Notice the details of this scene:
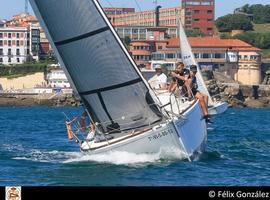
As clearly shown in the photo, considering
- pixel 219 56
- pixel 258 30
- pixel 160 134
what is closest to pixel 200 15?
pixel 258 30

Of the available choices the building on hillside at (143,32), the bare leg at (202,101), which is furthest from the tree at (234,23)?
the bare leg at (202,101)

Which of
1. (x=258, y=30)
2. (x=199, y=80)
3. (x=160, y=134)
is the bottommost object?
(x=258, y=30)

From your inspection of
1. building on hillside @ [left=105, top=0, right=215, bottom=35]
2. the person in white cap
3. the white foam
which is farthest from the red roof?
the white foam

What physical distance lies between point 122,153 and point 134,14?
162m

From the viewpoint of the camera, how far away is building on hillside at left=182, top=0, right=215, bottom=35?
168 m

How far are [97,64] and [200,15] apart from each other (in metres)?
154

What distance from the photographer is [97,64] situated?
1577 cm

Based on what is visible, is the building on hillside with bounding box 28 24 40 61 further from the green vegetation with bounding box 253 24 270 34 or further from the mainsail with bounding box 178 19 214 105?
the mainsail with bounding box 178 19 214 105

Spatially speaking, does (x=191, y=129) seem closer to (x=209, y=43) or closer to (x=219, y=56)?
(x=219, y=56)

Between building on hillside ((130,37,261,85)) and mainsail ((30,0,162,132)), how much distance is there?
10677cm
